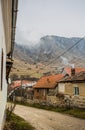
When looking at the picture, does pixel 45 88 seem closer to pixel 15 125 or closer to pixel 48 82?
pixel 48 82

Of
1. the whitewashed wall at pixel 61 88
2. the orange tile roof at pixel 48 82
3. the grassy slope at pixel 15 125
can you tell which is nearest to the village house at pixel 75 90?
the whitewashed wall at pixel 61 88

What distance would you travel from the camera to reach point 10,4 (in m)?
5.00

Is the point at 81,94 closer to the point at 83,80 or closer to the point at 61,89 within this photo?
the point at 83,80

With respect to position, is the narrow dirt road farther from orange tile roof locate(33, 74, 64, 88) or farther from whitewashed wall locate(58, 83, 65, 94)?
orange tile roof locate(33, 74, 64, 88)

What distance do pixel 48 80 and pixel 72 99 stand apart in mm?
14902

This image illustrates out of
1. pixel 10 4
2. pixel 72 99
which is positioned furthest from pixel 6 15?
pixel 72 99

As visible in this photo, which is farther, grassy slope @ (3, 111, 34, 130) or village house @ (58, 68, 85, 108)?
village house @ (58, 68, 85, 108)

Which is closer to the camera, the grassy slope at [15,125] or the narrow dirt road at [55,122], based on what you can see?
the grassy slope at [15,125]

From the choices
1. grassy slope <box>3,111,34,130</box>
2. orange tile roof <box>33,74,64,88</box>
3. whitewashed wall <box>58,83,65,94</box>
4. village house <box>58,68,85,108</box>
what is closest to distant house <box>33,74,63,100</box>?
orange tile roof <box>33,74,64,88</box>

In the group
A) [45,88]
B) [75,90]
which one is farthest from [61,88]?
[45,88]

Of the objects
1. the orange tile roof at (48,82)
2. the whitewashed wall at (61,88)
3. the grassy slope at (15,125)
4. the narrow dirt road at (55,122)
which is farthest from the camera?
the orange tile roof at (48,82)

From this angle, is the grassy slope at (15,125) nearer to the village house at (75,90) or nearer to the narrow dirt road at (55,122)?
the narrow dirt road at (55,122)

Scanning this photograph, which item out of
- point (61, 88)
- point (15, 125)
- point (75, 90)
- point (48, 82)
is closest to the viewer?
point (15, 125)

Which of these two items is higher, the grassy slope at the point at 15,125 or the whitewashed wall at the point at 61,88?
the whitewashed wall at the point at 61,88
